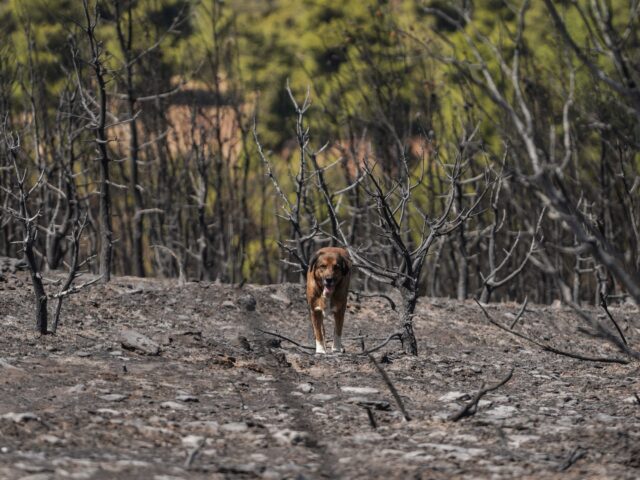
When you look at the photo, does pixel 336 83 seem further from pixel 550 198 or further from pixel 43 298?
pixel 550 198

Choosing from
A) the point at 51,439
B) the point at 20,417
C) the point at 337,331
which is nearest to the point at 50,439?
the point at 51,439

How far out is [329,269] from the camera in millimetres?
11234

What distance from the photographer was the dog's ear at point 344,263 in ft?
37.3

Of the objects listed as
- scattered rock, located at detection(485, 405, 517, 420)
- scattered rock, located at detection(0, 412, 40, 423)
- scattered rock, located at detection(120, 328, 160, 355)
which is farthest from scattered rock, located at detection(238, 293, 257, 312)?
scattered rock, located at detection(0, 412, 40, 423)

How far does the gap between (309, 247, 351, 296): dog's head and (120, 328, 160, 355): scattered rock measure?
2.16m

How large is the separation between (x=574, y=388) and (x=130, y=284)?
31.0 ft

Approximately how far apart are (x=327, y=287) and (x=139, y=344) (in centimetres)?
242

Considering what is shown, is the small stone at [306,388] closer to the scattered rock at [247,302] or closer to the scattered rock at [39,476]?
the scattered rock at [39,476]

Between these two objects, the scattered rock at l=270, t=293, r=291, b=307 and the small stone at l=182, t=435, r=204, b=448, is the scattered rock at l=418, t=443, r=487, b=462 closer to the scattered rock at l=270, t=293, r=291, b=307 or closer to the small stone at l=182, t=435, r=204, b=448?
the small stone at l=182, t=435, r=204, b=448

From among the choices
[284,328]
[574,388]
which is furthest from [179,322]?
[574,388]

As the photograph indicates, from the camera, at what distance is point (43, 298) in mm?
10062

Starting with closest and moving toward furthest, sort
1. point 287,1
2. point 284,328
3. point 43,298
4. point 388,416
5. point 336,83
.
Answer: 1. point 388,416
2. point 43,298
3. point 284,328
4. point 336,83
5. point 287,1

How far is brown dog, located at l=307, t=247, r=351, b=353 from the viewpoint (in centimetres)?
1124

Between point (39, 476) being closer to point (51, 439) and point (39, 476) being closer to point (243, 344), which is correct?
point (51, 439)
